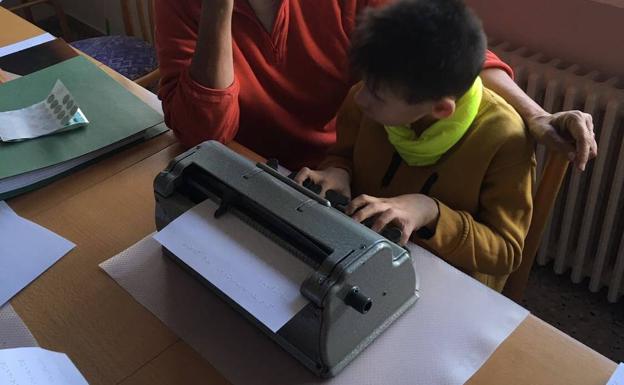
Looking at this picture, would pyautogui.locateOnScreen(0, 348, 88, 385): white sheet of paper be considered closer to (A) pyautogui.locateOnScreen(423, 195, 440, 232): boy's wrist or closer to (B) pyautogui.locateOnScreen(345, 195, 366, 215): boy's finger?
(B) pyautogui.locateOnScreen(345, 195, 366, 215): boy's finger

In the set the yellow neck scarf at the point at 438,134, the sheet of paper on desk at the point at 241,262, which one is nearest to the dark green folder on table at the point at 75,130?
the sheet of paper on desk at the point at 241,262

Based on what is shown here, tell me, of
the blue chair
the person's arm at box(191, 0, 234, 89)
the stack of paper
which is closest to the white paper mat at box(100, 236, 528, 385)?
the person's arm at box(191, 0, 234, 89)

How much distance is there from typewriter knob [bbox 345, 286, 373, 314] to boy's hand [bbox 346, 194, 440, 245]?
0.54 feet

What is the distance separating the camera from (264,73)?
4.32 ft

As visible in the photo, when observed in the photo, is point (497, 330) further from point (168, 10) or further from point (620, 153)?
point (620, 153)

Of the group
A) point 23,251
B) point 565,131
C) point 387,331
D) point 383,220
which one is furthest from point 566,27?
point 23,251

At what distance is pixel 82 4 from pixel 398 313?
3.26m

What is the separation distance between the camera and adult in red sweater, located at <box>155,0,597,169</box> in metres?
1.17

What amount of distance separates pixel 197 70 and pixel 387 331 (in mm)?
582

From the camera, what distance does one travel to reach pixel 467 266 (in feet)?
3.41

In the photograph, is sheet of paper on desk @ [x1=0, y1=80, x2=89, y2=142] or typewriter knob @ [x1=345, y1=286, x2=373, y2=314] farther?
sheet of paper on desk @ [x1=0, y1=80, x2=89, y2=142]

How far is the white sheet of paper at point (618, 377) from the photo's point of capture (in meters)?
0.79

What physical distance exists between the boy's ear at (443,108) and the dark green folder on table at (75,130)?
56cm

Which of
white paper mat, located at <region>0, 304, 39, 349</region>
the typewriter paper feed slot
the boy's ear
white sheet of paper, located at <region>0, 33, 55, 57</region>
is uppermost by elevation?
the boy's ear
